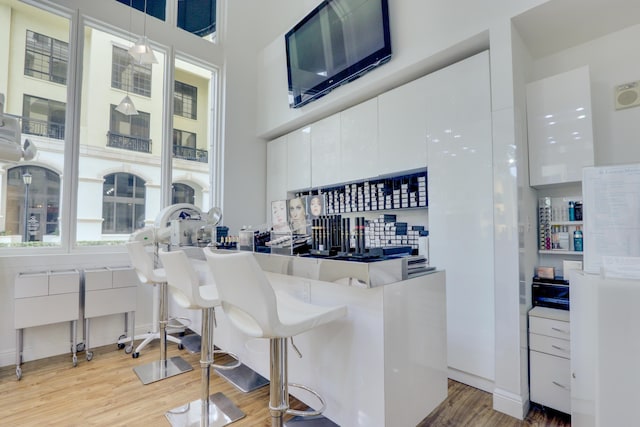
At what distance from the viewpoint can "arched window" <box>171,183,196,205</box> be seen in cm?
392

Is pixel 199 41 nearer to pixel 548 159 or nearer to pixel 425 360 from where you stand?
pixel 548 159

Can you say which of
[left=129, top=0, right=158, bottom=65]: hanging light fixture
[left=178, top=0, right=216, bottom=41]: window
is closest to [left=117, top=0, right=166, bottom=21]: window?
[left=178, top=0, right=216, bottom=41]: window

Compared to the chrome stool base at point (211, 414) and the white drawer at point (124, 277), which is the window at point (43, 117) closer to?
the white drawer at point (124, 277)

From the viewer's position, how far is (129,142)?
11.9 ft

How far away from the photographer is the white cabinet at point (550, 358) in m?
1.92

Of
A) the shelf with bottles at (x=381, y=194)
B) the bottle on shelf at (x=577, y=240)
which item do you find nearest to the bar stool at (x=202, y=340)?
the shelf with bottles at (x=381, y=194)

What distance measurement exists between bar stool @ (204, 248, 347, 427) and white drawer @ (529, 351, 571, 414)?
1.48m

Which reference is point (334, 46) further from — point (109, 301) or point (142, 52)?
point (109, 301)

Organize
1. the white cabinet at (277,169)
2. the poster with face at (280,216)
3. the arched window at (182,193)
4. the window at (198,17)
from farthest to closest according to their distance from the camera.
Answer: the white cabinet at (277,169)
the window at (198,17)
the arched window at (182,193)
the poster with face at (280,216)

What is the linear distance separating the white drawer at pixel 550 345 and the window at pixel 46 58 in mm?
4827

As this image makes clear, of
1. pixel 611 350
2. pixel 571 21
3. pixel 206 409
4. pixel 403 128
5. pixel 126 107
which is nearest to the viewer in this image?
pixel 611 350

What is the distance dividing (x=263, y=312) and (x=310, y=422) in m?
0.96

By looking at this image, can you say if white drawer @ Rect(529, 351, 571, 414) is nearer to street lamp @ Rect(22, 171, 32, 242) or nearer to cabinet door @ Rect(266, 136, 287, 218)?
cabinet door @ Rect(266, 136, 287, 218)

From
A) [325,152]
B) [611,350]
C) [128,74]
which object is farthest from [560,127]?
[128,74]
